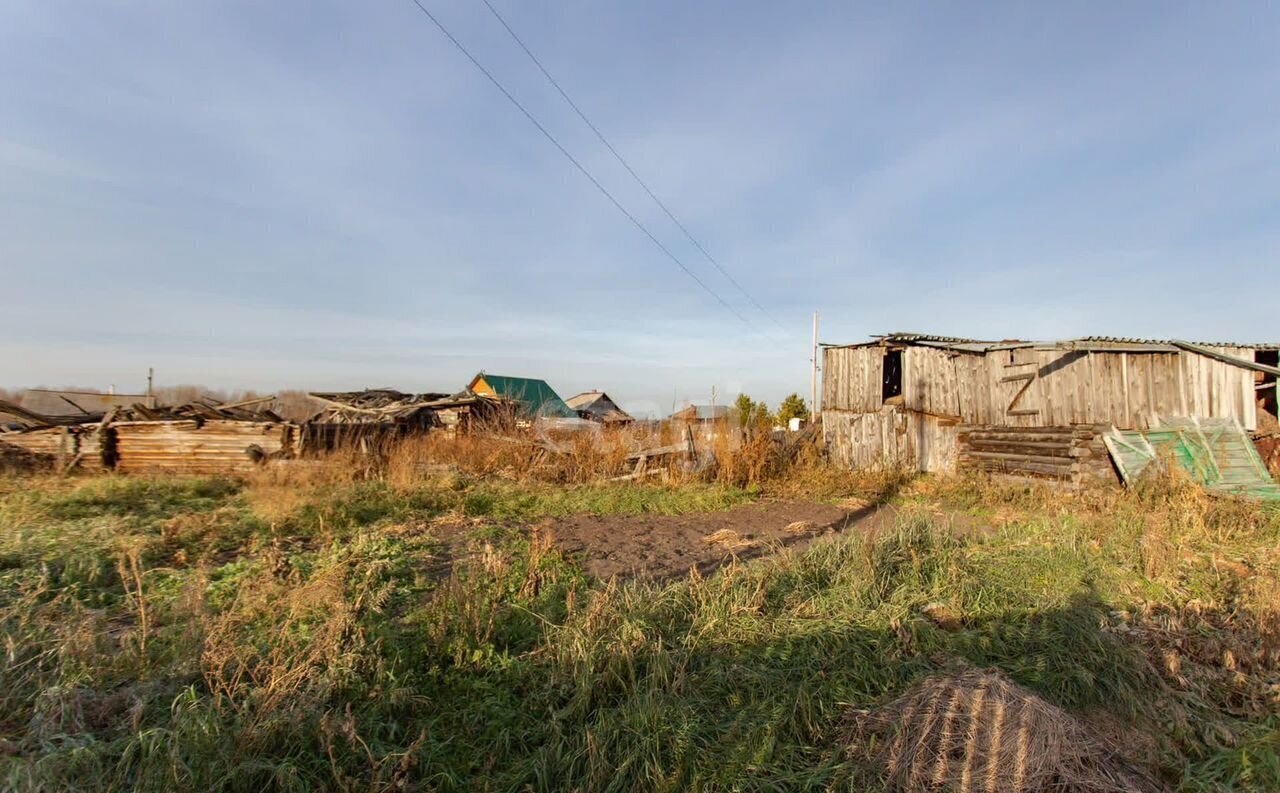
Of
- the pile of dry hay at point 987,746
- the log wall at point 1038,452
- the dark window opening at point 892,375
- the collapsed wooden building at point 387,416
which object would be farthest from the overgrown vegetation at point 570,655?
the dark window opening at point 892,375

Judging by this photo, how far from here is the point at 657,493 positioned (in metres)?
11.3

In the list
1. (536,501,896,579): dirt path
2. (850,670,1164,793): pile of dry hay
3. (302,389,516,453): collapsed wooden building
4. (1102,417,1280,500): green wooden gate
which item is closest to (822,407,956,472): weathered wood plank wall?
(1102,417,1280,500): green wooden gate

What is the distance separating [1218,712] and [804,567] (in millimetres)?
2909

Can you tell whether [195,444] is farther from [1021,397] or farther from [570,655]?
[1021,397]

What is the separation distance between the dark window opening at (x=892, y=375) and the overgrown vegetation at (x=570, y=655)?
956 centimetres

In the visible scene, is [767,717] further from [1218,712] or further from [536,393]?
[536,393]

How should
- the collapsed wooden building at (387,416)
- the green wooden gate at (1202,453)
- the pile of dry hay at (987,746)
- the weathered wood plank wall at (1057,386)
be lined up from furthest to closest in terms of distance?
the collapsed wooden building at (387,416) → the weathered wood plank wall at (1057,386) → the green wooden gate at (1202,453) → the pile of dry hay at (987,746)

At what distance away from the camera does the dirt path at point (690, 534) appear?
6.44 meters

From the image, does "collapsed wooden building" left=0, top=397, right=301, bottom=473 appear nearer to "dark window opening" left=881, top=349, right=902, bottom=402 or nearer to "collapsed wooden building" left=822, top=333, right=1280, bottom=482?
"collapsed wooden building" left=822, top=333, right=1280, bottom=482

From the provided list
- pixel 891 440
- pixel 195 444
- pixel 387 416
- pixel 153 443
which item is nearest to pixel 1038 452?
pixel 891 440

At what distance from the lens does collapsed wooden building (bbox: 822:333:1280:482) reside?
37.7ft

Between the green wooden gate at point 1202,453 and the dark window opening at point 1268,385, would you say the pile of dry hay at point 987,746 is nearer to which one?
the green wooden gate at point 1202,453

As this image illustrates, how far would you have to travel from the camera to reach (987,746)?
2766 mm

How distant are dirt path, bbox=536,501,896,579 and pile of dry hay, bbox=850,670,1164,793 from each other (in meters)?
2.69
